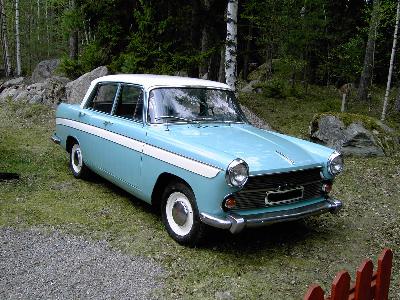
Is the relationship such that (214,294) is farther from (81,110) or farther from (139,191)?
(81,110)

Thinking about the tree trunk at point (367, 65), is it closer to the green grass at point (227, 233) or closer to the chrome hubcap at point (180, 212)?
the green grass at point (227, 233)

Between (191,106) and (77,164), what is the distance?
281cm

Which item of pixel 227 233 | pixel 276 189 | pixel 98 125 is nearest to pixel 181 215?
pixel 227 233

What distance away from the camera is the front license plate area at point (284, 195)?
15.8 ft

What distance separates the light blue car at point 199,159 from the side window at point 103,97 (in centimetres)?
2

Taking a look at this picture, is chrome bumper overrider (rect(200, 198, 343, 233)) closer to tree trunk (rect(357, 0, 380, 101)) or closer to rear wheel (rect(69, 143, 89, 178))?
rear wheel (rect(69, 143, 89, 178))

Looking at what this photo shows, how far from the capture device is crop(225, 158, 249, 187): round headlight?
14.7ft

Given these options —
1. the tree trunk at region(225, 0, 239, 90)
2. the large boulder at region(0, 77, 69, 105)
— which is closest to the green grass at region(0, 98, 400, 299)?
the tree trunk at region(225, 0, 239, 90)

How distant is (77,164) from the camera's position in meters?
7.72

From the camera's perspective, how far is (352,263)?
495 cm

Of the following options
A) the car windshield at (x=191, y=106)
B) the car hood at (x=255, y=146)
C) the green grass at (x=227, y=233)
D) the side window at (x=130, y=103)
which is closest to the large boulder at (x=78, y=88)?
the green grass at (x=227, y=233)

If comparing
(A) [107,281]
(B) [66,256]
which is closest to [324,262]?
(A) [107,281]

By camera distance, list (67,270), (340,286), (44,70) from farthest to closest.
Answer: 1. (44,70)
2. (67,270)
3. (340,286)

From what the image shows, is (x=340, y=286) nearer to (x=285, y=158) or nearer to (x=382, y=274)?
(x=382, y=274)
